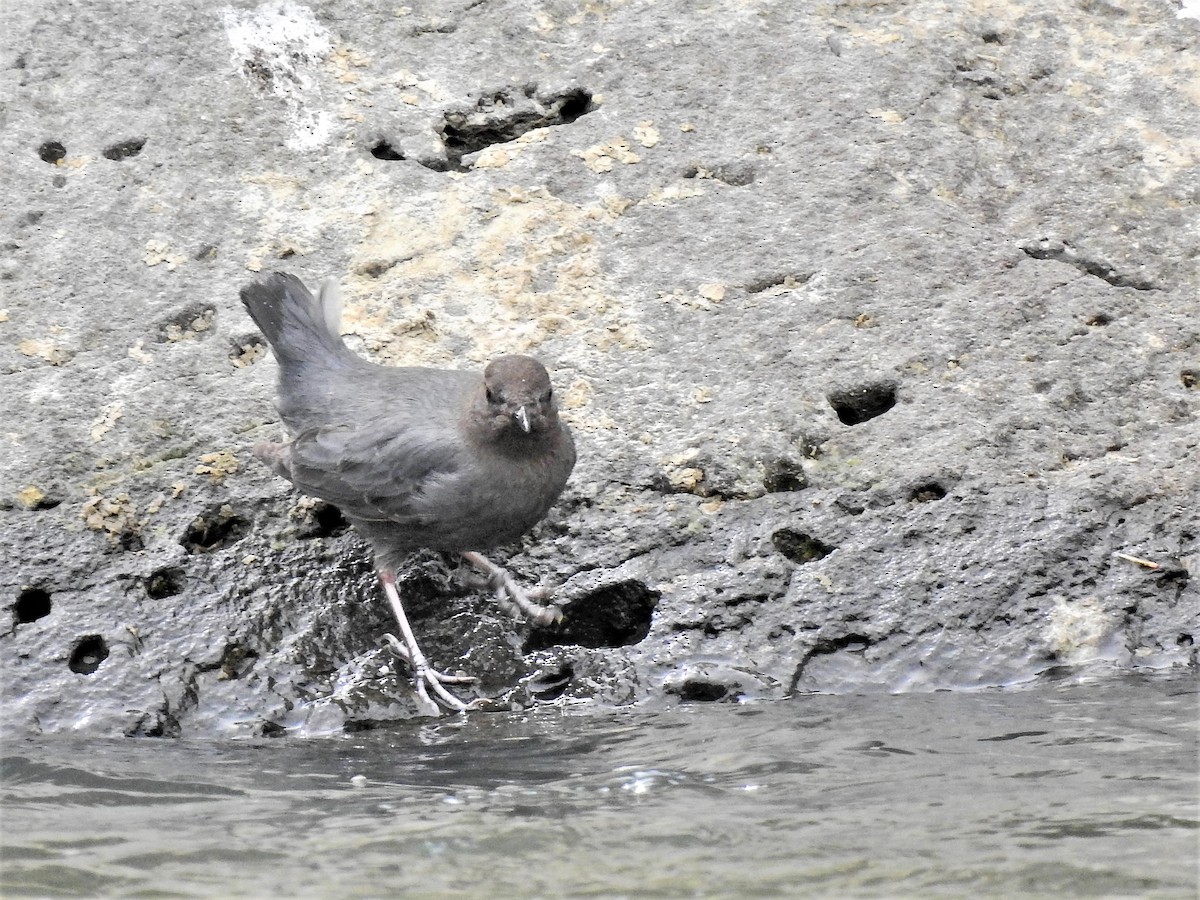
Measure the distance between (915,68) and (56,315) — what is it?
3.44m

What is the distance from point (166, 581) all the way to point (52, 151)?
6.72 feet

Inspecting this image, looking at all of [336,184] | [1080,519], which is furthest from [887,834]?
[336,184]

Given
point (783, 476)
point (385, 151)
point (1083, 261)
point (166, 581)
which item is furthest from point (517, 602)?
point (1083, 261)

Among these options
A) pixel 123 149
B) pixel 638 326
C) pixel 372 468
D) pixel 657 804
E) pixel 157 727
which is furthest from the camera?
pixel 123 149

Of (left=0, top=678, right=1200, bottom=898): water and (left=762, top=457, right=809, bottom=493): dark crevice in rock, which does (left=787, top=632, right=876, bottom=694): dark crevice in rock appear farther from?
(left=762, top=457, right=809, bottom=493): dark crevice in rock

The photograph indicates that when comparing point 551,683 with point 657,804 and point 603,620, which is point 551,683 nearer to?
point 603,620

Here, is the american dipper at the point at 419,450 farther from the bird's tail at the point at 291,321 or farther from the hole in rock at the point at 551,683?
the hole in rock at the point at 551,683

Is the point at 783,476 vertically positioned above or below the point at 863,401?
below

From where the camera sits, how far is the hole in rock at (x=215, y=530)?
450 cm

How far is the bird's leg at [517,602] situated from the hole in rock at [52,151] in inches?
98.9

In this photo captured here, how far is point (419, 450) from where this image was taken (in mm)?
4492

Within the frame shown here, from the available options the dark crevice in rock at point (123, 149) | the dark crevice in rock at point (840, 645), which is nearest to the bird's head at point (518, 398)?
the dark crevice in rock at point (840, 645)

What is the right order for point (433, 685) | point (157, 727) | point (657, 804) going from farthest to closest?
1. point (433, 685)
2. point (157, 727)
3. point (657, 804)

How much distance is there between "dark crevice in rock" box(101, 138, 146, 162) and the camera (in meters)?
5.45
